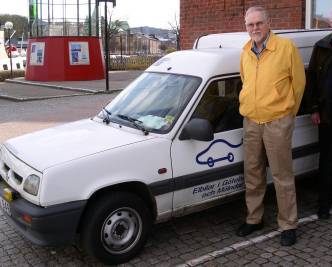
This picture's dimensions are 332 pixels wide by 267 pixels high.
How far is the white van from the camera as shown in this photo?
3857 mm

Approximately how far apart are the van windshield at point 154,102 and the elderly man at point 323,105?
4.06 ft

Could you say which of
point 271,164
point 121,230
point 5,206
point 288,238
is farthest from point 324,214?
point 5,206

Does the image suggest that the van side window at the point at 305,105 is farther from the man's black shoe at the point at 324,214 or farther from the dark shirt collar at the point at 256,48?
the man's black shoe at the point at 324,214

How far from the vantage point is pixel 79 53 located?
72.7 ft

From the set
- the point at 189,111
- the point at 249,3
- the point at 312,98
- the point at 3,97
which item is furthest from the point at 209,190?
the point at 3,97

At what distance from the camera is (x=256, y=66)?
4352 mm

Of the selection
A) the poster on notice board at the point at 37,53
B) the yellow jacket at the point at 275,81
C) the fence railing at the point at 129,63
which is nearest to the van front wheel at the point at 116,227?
the yellow jacket at the point at 275,81

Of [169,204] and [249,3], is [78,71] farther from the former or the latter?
[169,204]

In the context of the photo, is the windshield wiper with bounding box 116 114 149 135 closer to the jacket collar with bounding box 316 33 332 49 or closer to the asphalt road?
the asphalt road

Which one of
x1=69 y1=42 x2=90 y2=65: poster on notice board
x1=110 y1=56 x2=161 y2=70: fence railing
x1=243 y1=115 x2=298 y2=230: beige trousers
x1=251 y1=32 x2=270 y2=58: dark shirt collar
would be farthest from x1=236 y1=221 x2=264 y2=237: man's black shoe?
x1=110 y1=56 x2=161 y2=70: fence railing

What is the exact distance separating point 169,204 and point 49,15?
2042 centimetres

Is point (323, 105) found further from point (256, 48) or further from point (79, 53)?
point (79, 53)

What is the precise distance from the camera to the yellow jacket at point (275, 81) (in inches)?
167

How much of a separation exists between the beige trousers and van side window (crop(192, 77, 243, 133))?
22cm
